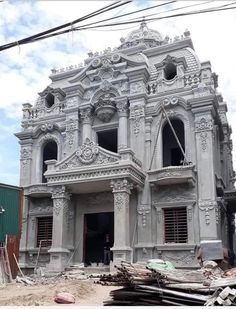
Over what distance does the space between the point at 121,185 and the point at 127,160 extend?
3.68 ft

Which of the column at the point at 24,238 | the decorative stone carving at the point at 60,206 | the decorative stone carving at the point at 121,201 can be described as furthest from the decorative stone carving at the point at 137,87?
the column at the point at 24,238

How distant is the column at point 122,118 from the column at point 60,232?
3866 mm

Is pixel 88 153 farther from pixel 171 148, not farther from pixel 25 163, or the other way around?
pixel 25 163

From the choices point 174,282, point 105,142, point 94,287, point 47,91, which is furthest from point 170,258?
point 47,91

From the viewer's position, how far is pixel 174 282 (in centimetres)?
809

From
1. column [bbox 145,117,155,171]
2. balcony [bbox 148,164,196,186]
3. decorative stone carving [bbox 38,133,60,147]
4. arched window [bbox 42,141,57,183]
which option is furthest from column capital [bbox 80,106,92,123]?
balcony [bbox 148,164,196,186]

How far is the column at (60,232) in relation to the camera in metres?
18.6

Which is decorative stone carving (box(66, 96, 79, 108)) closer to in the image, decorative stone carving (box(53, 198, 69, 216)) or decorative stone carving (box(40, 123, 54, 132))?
decorative stone carving (box(40, 123, 54, 132))

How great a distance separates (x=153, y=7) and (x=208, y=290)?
5.29 metres

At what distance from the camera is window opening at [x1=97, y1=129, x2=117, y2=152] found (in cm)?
2212

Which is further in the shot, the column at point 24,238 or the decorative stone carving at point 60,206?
the column at point 24,238

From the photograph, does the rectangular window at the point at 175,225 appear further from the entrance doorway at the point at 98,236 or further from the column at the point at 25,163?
the column at the point at 25,163

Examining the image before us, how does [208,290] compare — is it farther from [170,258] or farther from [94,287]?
[170,258]

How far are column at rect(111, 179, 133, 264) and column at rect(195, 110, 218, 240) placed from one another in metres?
3.24
